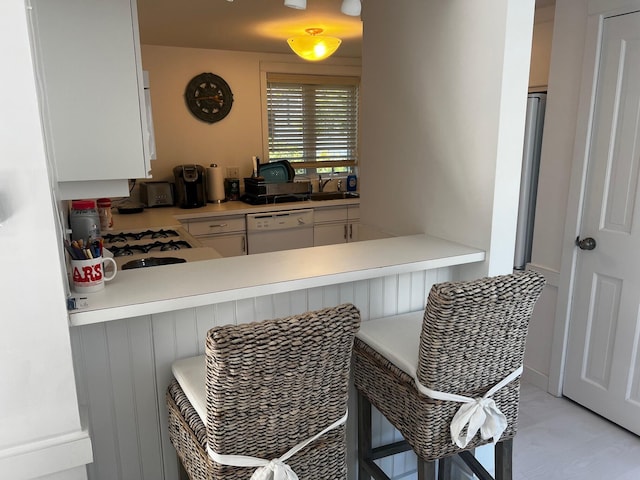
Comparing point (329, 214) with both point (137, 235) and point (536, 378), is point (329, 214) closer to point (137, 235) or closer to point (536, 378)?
point (137, 235)

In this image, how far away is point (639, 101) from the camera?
7.38ft

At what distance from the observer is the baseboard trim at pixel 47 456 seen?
1126 mm

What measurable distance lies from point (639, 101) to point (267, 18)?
2099 millimetres

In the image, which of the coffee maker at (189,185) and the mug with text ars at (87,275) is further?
the coffee maker at (189,185)

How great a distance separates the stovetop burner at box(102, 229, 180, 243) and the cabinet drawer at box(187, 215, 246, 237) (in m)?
0.68

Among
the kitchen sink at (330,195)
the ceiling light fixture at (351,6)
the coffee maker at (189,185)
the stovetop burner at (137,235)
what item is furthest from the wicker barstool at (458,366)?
the kitchen sink at (330,195)

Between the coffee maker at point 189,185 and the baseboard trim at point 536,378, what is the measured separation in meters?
2.78

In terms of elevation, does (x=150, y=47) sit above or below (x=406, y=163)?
above

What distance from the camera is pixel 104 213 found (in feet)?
9.91

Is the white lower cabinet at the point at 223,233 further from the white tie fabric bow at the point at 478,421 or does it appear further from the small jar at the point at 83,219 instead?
the white tie fabric bow at the point at 478,421

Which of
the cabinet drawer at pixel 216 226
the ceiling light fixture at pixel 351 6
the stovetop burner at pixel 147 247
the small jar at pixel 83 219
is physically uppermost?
the ceiling light fixture at pixel 351 6

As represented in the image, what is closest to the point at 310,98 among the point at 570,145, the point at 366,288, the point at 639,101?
the point at 570,145

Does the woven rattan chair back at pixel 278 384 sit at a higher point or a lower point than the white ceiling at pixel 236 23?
lower

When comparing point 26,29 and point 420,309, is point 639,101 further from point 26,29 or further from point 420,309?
point 26,29
